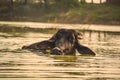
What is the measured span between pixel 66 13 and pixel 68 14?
3.81ft

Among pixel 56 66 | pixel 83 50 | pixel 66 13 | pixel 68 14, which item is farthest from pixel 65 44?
pixel 66 13

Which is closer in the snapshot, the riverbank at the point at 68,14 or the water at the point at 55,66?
the water at the point at 55,66

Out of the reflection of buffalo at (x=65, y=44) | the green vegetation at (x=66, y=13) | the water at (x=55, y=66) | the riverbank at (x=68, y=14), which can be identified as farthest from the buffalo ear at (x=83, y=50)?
the green vegetation at (x=66, y=13)

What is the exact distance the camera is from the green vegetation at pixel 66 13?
208 feet

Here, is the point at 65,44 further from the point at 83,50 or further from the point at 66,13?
the point at 66,13

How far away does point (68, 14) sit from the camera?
66375mm

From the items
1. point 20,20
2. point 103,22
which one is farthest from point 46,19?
point 103,22

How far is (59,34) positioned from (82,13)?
44819 millimetres

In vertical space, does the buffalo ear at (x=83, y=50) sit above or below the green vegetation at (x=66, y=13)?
above

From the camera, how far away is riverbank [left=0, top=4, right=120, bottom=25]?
63.1 metres

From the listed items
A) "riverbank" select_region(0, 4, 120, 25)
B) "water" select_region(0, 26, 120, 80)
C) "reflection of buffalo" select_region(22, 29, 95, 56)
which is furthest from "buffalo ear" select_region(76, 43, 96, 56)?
"riverbank" select_region(0, 4, 120, 25)

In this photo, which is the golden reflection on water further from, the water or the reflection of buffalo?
the reflection of buffalo

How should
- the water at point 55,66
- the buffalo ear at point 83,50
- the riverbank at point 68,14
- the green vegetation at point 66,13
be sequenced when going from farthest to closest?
the green vegetation at point 66,13 → the riverbank at point 68,14 → the buffalo ear at point 83,50 → the water at point 55,66

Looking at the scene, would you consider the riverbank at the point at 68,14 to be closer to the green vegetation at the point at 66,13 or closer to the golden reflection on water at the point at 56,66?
the green vegetation at the point at 66,13
